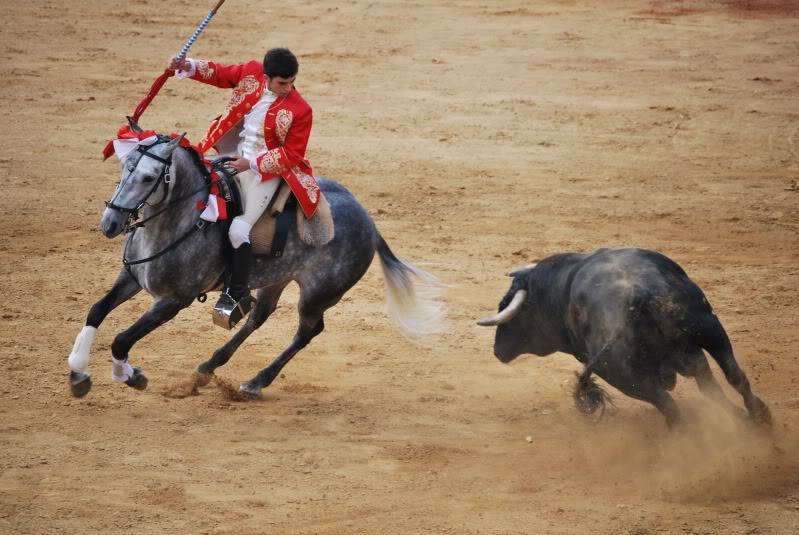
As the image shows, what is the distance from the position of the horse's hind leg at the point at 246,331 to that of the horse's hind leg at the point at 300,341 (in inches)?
10.3

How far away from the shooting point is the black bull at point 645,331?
6734 millimetres

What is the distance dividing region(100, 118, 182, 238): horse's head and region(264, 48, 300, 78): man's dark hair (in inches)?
28.3

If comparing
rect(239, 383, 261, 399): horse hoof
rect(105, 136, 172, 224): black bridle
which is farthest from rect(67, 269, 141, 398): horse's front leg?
rect(239, 383, 261, 399): horse hoof

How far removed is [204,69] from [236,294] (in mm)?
1499

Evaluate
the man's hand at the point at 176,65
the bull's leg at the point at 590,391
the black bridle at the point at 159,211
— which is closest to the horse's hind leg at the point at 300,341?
the black bridle at the point at 159,211

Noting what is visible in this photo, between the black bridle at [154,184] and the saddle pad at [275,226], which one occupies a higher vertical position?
the black bridle at [154,184]

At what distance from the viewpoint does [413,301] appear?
8.45 metres

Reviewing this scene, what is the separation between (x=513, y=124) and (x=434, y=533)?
8879mm

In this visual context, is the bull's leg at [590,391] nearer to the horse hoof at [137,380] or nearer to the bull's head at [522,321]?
the bull's head at [522,321]

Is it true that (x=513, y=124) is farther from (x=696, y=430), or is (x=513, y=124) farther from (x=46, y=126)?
(x=696, y=430)

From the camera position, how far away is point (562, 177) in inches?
501

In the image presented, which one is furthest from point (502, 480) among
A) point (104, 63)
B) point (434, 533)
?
point (104, 63)

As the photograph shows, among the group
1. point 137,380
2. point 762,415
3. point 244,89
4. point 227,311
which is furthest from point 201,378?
point 762,415

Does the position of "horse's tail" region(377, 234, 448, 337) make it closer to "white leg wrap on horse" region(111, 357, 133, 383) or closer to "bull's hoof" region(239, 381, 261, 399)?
A: "bull's hoof" region(239, 381, 261, 399)
